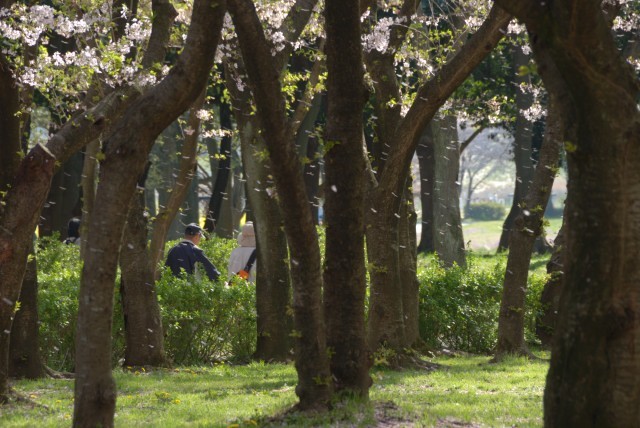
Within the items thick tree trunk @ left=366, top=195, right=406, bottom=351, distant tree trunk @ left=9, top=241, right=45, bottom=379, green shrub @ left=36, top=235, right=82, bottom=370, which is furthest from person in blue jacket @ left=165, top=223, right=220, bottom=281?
distant tree trunk @ left=9, top=241, right=45, bottom=379

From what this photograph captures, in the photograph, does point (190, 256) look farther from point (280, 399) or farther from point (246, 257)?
point (280, 399)

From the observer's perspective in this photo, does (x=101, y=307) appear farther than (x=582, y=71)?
Yes

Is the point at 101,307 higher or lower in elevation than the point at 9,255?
lower

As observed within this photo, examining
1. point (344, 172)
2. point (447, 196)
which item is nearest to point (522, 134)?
point (447, 196)

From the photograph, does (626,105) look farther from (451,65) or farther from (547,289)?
(547,289)

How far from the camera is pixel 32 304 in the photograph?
11.5 meters

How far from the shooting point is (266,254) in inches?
561

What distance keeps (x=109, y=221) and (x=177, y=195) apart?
9538mm

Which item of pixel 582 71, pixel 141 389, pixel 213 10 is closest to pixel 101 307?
pixel 213 10

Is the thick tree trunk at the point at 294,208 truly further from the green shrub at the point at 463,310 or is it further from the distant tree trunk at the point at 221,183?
the distant tree trunk at the point at 221,183

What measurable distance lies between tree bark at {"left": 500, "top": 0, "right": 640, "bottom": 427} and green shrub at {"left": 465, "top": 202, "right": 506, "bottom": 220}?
113 m

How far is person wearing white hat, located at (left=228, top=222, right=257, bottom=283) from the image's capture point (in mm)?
18125

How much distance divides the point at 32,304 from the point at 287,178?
4.84 m

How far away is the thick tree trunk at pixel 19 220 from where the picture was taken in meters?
9.08
